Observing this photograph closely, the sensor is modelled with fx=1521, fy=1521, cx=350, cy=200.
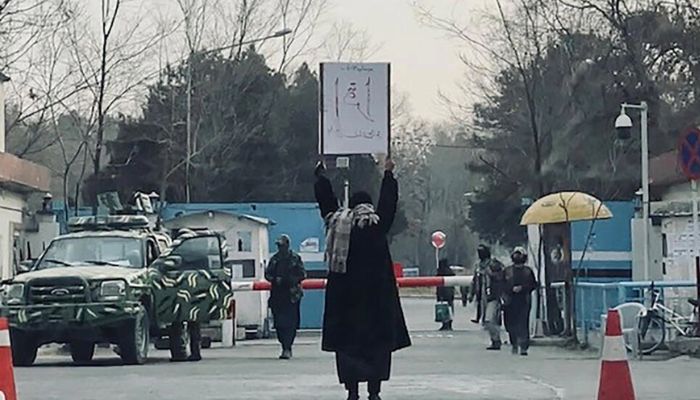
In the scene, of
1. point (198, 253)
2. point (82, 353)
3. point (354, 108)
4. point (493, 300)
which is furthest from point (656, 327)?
point (82, 353)

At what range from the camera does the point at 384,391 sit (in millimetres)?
14875

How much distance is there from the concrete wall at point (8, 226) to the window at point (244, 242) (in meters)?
5.13

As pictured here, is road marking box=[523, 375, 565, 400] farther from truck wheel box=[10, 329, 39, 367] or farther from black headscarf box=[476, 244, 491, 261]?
black headscarf box=[476, 244, 491, 261]

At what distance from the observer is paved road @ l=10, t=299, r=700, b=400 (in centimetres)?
1463

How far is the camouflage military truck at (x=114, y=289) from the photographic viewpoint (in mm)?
20359

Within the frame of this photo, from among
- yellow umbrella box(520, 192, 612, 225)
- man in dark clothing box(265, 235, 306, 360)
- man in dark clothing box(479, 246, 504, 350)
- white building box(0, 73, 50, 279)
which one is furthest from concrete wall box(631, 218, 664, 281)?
white building box(0, 73, 50, 279)

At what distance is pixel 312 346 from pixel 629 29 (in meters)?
15.4

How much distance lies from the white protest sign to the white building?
13.3 meters

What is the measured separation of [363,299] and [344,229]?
58 cm

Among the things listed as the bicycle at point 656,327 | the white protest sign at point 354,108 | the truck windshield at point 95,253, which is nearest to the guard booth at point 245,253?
the truck windshield at point 95,253

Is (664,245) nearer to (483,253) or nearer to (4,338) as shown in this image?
(483,253)

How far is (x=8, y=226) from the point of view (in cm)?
3381

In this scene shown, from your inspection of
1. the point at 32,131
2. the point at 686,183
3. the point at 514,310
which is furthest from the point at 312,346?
the point at 32,131

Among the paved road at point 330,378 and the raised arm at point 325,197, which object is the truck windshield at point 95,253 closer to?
the paved road at point 330,378
